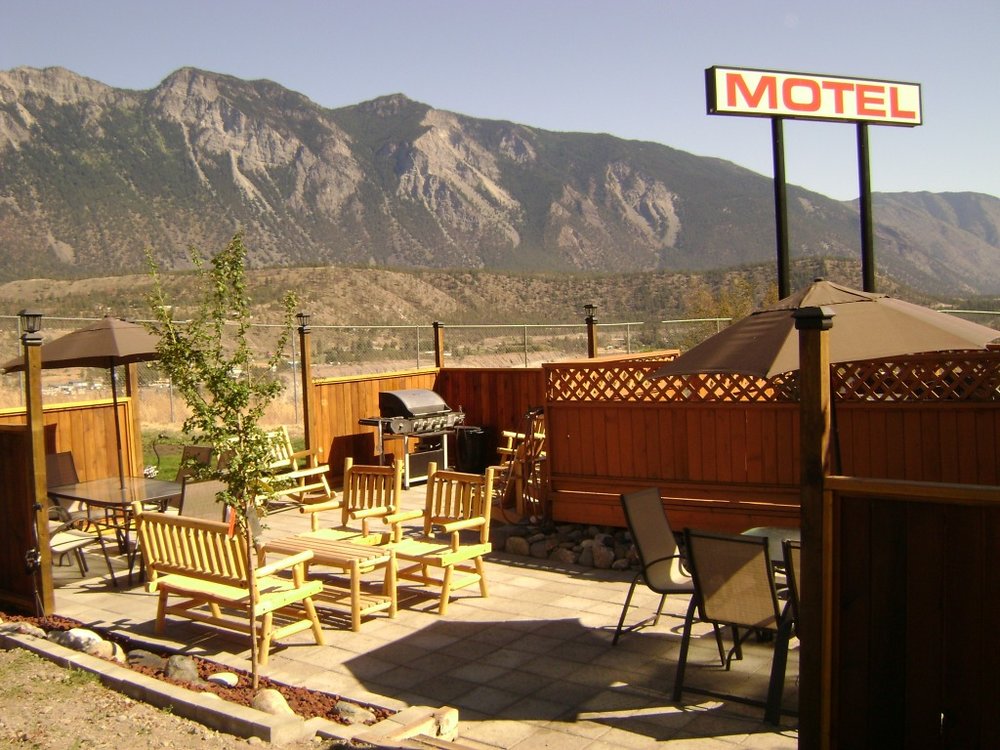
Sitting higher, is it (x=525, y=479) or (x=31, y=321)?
(x=31, y=321)

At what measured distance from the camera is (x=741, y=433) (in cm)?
772

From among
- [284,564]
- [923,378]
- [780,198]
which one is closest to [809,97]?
[780,198]

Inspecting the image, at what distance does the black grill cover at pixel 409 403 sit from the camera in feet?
38.3

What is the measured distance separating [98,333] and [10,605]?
8.32 ft

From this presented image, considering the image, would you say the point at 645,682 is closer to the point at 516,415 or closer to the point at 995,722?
the point at 995,722

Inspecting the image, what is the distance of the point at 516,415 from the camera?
12.4 m

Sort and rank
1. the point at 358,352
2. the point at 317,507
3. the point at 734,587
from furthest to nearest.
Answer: the point at 358,352, the point at 317,507, the point at 734,587

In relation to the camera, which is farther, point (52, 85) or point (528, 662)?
point (52, 85)

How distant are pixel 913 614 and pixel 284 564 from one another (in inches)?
149

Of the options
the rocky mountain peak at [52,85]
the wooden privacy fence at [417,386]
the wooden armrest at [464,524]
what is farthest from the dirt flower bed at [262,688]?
the rocky mountain peak at [52,85]

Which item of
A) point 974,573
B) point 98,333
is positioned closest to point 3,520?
point 98,333

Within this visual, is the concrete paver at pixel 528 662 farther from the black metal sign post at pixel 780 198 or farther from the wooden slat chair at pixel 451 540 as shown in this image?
the black metal sign post at pixel 780 198

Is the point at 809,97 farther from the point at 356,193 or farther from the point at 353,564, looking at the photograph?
the point at 356,193

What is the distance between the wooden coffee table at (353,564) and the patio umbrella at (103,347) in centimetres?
235
